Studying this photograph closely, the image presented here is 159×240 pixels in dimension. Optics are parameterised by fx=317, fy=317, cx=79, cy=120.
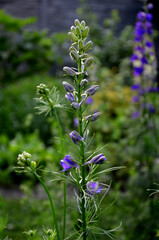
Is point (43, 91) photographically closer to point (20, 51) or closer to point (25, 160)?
point (25, 160)

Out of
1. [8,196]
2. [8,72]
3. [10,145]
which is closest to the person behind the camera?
[8,196]

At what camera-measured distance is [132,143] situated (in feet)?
12.9

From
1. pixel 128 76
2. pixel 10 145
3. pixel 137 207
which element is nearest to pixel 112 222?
pixel 137 207

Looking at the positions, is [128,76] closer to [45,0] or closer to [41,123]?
[41,123]

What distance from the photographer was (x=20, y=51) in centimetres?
724

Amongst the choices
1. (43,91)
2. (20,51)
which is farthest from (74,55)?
(20,51)

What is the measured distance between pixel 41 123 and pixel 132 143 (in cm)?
164

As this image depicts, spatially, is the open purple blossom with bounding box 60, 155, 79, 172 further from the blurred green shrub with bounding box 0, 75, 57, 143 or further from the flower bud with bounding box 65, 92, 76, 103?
the blurred green shrub with bounding box 0, 75, 57, 143

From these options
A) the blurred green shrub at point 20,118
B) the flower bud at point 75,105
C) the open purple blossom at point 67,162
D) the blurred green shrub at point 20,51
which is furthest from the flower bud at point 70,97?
the blurred green shrub at point 20,51

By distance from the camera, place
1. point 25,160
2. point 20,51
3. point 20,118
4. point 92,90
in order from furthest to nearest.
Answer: point 20,51 < point 20,118 < point 92,90 < point 25,160

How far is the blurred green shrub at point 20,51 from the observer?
22.6 ft

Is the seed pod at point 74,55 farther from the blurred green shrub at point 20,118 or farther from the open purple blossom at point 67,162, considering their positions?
the blurred green shrub at point 20,118

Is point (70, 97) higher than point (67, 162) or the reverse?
higher

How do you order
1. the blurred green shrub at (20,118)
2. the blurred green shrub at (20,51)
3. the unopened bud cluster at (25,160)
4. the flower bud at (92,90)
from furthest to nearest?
the blurred green shrub at (20,51) < the blurred green shrub at (20,118) < the flower bud at (92,90) < the unopened bud cluster at (25,160)
